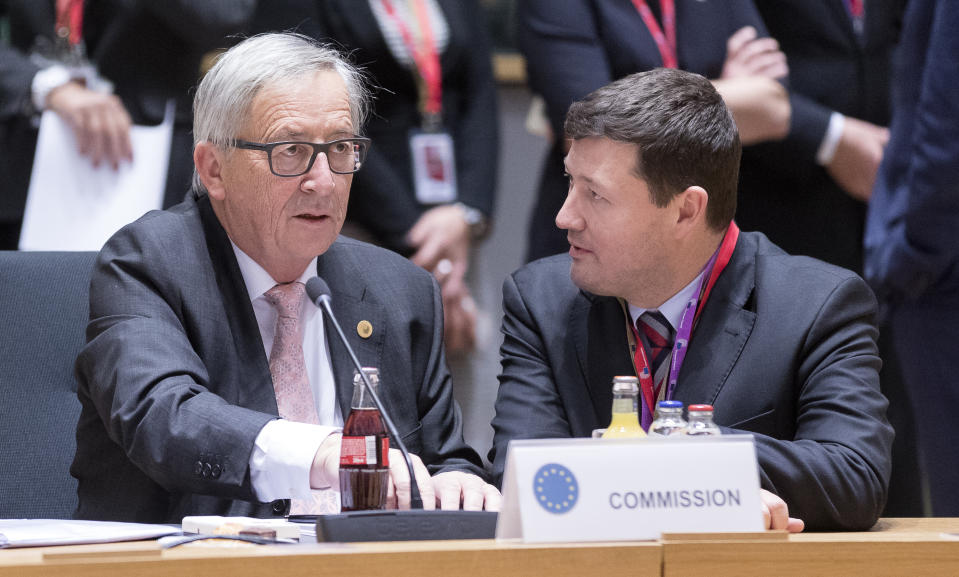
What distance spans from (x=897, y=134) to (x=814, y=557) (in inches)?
69.5

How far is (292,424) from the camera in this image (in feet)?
6.65

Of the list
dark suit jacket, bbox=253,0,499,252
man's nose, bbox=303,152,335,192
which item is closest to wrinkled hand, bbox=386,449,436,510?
man's nose, bbox=303,152,335,192

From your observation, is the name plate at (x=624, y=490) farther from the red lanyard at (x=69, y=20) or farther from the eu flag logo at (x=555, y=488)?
the red lanyard at (x=69, y=20)

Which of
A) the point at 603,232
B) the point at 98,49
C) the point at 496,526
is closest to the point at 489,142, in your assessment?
the point at 98,49

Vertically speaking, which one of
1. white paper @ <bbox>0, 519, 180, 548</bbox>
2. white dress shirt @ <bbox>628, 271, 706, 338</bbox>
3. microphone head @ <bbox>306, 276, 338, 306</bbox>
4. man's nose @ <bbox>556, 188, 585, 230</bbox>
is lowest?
white paper @ <bbox>0, 519, 180, 548</bbox>

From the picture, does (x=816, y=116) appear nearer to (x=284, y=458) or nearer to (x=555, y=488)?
(x=284, y=458)

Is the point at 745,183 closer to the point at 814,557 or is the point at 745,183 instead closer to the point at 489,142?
the point at 489,142

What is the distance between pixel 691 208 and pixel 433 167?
4.14ft

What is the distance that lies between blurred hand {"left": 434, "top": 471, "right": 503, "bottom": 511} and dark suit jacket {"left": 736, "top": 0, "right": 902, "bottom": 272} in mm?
1635

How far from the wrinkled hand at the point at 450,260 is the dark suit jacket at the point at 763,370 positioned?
2.95 feet

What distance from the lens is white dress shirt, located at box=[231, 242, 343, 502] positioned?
1985mm

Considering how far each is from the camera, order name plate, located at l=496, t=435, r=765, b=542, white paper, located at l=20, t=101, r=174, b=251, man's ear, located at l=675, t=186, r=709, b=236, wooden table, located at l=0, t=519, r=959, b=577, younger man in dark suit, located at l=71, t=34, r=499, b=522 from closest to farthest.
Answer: wooden table, located at l=0, t=519, r=959, b=577, name plate, located at l=496, t=435, r=765, b=542, younger man in dark suit, located at l=71, t=34, r=499, b=522, man's ear, located at l=675, t=186, r=709, b=236, white paper, located at l=20, t=101, r=174, b=251

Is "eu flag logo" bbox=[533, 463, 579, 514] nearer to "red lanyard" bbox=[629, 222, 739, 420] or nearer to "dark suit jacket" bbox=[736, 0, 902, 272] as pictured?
"red lanyard" bbox=[629, 222, 739, 420]

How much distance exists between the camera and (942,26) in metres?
2.78
